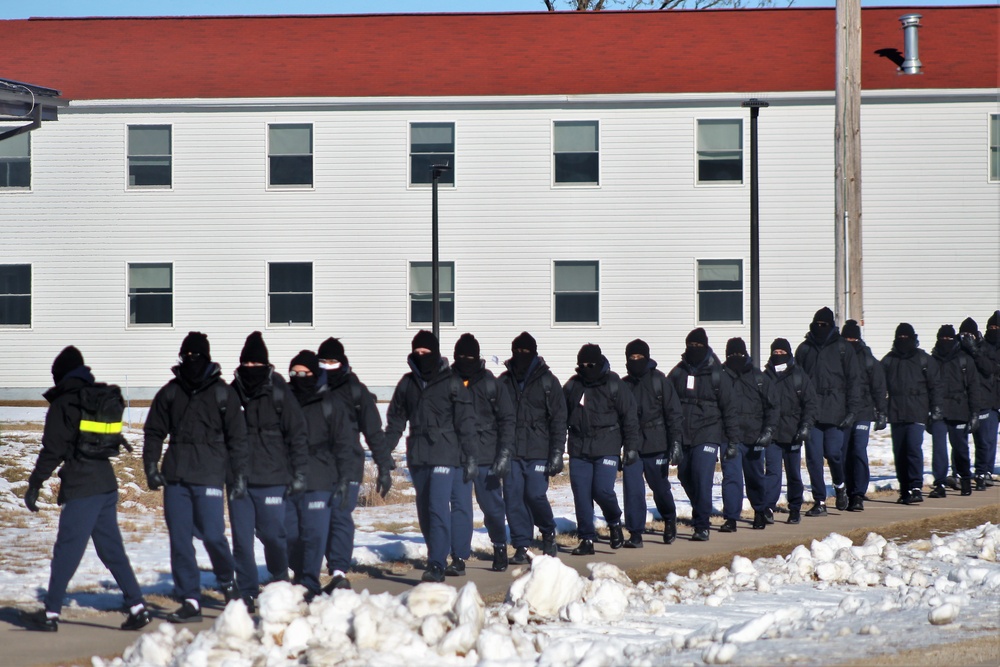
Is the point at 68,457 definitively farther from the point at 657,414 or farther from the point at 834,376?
the point at 834,376

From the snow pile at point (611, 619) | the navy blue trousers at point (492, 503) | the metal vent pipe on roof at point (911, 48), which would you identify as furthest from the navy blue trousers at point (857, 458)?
the metal vent pipe on roof at point (911, 48)

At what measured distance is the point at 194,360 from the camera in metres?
8.90

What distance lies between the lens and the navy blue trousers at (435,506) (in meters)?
10.2

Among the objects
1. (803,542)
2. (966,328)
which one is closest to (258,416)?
(803,542)

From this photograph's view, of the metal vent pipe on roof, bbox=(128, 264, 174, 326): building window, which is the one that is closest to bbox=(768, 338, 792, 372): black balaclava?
the metal vent pipe on roof

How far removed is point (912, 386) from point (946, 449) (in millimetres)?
1128

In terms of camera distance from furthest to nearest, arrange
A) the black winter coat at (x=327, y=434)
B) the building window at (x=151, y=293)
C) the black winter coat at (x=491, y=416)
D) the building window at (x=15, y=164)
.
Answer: the building window at (x=15, y=164)
the building window at (x=151, y=293)
the black winter coat at (x=491, y=416)
the black winter coat at (x=327, y=434)

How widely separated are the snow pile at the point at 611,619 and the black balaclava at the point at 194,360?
1.77 metres

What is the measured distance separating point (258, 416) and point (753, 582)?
3884 mm

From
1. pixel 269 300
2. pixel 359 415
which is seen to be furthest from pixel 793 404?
pixel 269 300

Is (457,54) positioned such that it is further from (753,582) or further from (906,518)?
(753,582)

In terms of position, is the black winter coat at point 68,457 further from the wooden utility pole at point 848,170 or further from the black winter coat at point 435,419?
the wooden utility pole at point 848,170

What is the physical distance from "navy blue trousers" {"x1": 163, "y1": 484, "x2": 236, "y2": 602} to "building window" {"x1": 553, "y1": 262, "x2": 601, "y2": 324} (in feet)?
66.1

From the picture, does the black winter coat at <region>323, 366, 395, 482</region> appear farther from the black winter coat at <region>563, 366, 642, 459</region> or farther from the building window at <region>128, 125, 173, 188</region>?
the building window at <region>128, 125, 173, 188</region>
